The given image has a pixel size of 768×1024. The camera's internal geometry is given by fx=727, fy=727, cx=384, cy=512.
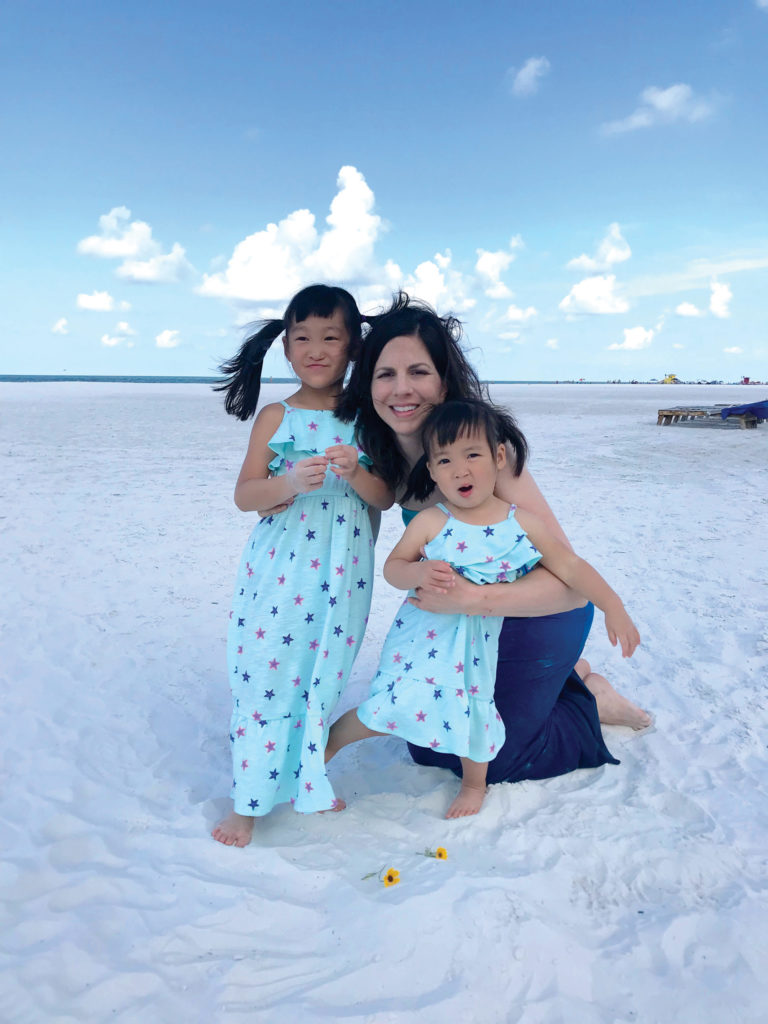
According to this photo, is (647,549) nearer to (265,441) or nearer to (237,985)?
(265,441)

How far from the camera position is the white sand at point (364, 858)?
1.81 m

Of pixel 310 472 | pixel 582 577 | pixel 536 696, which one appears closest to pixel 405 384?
pixel 310 472

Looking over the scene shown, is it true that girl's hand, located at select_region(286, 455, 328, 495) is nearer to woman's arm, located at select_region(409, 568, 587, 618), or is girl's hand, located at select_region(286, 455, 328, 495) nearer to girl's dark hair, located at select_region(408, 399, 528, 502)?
girl's dark hair, located at select_region(408, 399, 528, 502)

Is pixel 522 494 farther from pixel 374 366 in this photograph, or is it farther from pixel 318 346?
pixel 318 346

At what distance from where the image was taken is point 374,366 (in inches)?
104

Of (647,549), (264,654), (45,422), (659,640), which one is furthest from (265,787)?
(45,422)

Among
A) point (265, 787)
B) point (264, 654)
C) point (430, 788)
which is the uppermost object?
point (264, 654)

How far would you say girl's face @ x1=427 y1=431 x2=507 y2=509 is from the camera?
2.35 metres

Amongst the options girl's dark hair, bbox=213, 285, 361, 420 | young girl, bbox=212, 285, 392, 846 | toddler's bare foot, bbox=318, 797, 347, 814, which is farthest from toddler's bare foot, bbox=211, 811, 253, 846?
girl's dark hair, bbox=213, 285, 361, 420

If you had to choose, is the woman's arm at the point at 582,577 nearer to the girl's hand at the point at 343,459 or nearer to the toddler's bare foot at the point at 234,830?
the girl's hand at the point at 343,459

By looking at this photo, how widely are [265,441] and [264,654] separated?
0.77 metres

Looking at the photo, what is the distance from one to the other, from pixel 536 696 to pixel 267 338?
66.9 inches

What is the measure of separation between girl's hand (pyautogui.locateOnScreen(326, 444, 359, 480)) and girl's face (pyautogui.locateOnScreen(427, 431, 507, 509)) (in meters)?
0.26

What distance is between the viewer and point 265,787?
248 cm
